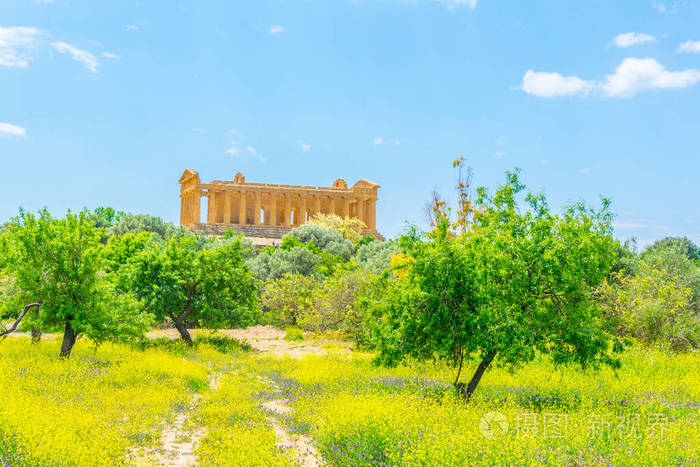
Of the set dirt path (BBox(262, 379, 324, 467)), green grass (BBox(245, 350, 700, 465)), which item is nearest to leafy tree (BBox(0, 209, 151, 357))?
green grass (BBox(245, 350, 700, 465))

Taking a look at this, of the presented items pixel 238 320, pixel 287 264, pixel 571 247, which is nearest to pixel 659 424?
pixel 571 247

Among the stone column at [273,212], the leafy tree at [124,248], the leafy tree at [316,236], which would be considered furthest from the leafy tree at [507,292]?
the stone column at [273,212]

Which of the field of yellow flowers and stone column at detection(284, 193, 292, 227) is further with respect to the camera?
stone column at detection(284, 193, 292, 227)

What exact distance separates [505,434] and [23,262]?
12598mm

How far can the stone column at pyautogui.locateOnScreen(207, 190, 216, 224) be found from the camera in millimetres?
76113

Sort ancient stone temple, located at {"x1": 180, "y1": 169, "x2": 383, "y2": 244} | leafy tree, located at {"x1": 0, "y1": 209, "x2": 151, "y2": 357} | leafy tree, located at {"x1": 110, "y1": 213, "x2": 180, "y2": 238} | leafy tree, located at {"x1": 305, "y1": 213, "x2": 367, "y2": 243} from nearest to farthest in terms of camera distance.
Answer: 1. leafy tree, located at {"x1": 0, "y1": 209, "x2": 151, "y2": 357}
2. leafy tree, located at {"x1": 110, "y1": 213, "x2": 180, "y2": 238}
3. leafy tree, located at {"x1": 305, "y1": 213, "x2": 367, "y2": 243}
4. ancient stone temple, located at {"x1": 180, "y1": 169, "x2": 383, "y2": 244}

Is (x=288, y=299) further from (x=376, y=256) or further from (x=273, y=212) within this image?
(x=273, y=212)

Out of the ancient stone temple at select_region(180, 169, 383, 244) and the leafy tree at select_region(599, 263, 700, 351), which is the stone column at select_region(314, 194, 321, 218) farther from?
the leafy tree at select_region(599, 263, 700, 351)

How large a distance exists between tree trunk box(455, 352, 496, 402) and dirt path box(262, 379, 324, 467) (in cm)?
354

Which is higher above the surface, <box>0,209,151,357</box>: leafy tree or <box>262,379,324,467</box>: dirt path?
<box>0,209,151,357</box>: leafy tree

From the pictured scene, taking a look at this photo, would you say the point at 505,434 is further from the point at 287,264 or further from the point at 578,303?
the point at 287,264

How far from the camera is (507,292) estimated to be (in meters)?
10.7

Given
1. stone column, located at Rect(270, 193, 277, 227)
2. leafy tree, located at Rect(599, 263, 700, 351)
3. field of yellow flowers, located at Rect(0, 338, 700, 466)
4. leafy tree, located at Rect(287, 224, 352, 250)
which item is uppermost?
stone column, located at Rect(270, 193, 277, 227)

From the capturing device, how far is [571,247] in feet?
Result: 34.0
